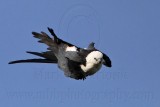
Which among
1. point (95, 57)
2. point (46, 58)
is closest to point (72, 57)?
point (95, 57)

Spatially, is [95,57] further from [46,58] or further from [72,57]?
[46,58]

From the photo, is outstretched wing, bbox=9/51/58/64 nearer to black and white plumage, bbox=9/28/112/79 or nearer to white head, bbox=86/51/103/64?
black and white plumage, bbox=9/28/112/79

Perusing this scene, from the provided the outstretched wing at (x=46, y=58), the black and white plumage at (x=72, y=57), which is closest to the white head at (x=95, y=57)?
the black and white plumage at (x=72, y=57)

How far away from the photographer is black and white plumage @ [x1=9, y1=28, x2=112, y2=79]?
6375mm

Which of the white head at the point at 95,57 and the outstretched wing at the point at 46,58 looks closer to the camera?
the white head at the point at 95,57

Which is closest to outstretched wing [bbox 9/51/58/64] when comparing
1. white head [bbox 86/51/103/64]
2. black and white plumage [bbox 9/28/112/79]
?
black and white plumage [bbox 9/28/112/79]

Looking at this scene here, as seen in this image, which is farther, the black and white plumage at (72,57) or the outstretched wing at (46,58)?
the outstretched wing at (46,58)

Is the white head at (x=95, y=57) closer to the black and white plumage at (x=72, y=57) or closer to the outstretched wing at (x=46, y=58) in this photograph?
the black and white plumage at (x=72, y=57)

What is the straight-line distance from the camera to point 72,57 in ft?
21.7

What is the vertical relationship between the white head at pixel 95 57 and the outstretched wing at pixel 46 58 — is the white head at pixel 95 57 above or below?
below

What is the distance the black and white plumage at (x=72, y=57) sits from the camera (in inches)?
251

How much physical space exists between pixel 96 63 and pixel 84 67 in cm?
22

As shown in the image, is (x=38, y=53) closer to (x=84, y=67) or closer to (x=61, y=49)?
(x=61, y=49)

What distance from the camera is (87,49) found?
21.7 ft
